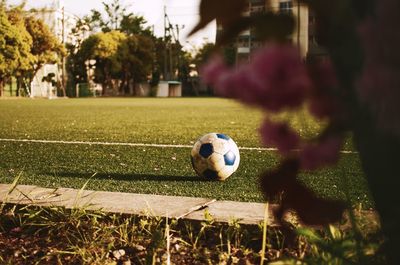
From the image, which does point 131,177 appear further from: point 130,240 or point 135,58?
point 135,58

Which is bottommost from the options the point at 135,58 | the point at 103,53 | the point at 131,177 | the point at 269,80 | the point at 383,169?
the point at 131,177

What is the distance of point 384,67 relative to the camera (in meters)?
0.49

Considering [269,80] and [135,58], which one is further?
[135,58]

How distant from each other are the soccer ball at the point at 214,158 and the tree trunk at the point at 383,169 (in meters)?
2.98

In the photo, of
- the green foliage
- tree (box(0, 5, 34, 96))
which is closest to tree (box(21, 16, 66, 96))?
tree (box(0, 5, 34, 96))

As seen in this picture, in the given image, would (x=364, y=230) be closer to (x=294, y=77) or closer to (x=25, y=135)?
(x=294, y=77)

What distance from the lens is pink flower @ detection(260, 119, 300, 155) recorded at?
1.90 ft

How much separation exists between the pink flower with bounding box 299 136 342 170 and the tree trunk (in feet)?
0.15

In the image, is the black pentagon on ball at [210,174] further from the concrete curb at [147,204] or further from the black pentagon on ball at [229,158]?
the concrete curb at [147,204]

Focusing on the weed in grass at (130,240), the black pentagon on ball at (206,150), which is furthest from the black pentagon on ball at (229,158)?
the weed in grass at (130,240)

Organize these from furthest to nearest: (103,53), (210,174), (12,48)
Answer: (103,53)
(12,48)
(210,174)

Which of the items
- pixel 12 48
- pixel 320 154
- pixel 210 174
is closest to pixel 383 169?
pixel 320 154

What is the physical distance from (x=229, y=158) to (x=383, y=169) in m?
3.19

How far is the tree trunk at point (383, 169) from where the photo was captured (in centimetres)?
59
